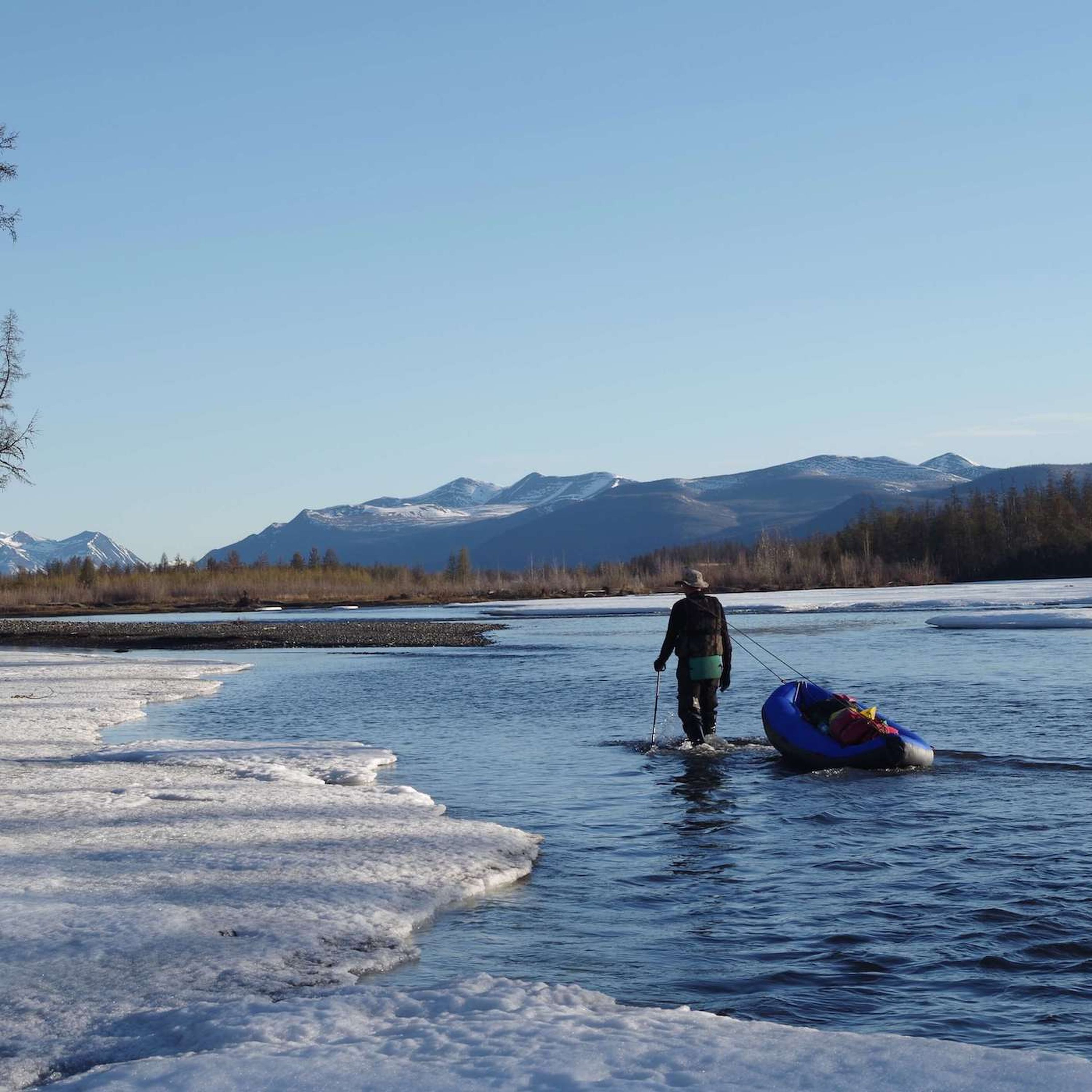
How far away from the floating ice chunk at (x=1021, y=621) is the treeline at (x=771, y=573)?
155 ft

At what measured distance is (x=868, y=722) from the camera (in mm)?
15188

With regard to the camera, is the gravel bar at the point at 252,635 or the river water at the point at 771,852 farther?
the gravel bar at the point at 252,635

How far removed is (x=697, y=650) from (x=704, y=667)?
0.83ft

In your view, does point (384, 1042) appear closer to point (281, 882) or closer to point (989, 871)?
point (281, 882)

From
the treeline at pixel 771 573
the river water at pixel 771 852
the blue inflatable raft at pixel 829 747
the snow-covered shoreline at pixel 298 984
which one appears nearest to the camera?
the snow-covered shoreline at pixel 298 984

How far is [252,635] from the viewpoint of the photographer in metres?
57.2

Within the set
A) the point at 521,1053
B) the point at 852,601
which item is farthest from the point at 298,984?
the point at 852,601

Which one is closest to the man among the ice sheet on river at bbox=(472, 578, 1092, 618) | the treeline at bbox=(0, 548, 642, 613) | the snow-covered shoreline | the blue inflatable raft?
the blue inflatable raft

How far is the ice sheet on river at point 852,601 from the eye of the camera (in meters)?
61.3

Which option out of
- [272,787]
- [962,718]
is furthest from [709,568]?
[272,787]

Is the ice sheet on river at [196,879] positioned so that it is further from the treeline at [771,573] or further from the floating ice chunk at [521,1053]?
the treeline at [771,573]

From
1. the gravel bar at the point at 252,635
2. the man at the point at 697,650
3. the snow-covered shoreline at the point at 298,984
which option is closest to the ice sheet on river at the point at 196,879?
the snow-covered shoreline at the point at 298,984

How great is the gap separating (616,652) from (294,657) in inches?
447

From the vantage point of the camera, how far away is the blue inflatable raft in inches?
589
